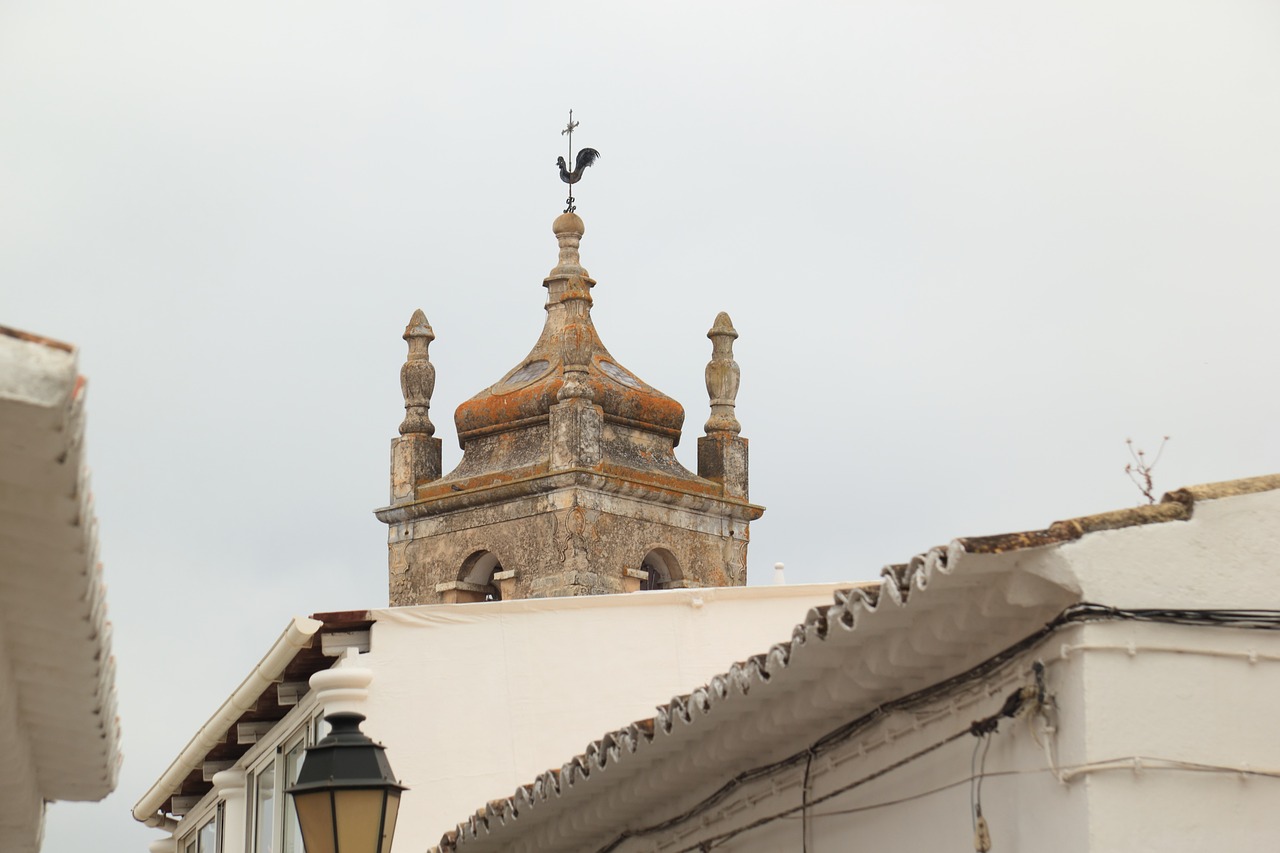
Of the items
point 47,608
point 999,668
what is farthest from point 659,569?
point 47,608

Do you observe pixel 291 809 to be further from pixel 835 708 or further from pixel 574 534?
pixel 574 534

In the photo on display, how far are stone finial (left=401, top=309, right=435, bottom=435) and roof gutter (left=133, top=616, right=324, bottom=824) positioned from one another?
13.4 metres

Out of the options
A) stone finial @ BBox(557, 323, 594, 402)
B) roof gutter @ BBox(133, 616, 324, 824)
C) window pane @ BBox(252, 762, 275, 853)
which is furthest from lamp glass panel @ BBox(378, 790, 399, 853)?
stone finial @ BBox(557, 323, 594, 402)

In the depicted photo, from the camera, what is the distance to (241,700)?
48.1 ft

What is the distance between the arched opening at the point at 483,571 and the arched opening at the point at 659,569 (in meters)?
2.02

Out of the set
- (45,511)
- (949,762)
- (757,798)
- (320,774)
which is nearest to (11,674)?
(320,774)

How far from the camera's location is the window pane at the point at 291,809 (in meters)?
14.5

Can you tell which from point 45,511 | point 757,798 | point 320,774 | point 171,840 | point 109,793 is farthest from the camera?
point 171,840

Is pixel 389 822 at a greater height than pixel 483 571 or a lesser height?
lesser

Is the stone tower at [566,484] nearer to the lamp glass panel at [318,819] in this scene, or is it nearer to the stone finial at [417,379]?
the stone finial at [417,379]

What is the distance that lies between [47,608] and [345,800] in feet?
4.96

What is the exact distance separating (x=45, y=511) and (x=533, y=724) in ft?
36.5

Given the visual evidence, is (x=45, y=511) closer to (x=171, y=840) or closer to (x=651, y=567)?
(x=171, y=840)

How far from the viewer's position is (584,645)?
1589cm
